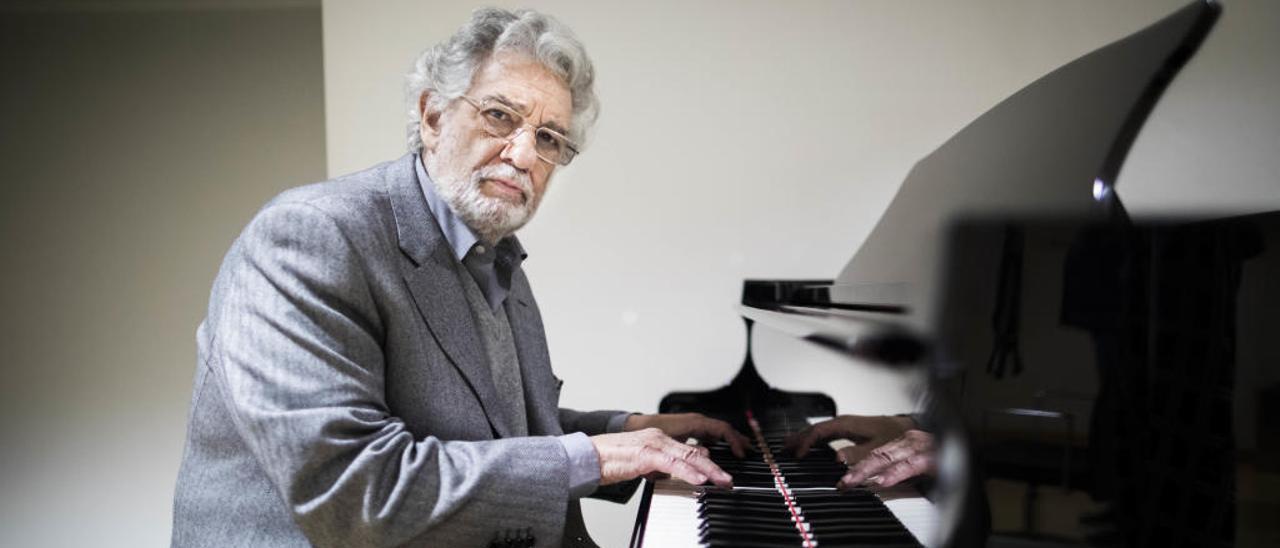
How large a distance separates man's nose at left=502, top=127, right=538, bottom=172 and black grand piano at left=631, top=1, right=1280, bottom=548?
0.63 meters

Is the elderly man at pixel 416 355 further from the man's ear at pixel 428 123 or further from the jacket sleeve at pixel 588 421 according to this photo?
the jacket sleeve at pixel 588 421

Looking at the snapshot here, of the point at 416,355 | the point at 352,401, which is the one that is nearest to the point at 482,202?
the point at 416,355

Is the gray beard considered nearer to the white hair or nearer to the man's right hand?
the white hair

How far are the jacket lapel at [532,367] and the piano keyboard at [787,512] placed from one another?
1.17ft

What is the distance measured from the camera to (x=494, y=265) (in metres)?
1.61

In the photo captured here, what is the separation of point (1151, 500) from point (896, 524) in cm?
25

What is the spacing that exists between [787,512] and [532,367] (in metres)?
0.66

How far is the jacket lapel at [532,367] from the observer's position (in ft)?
5.30

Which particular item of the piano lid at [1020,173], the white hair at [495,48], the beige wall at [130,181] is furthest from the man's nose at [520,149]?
the beige wall at [130,181]

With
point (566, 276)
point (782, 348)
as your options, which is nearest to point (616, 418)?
point (782, 348)

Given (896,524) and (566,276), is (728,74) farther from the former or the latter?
(896,524)

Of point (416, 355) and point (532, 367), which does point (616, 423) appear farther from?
point (416, 355)

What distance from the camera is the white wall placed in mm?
2869

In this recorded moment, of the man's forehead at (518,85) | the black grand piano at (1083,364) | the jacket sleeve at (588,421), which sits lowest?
the jacket sleeve at (588,421)
